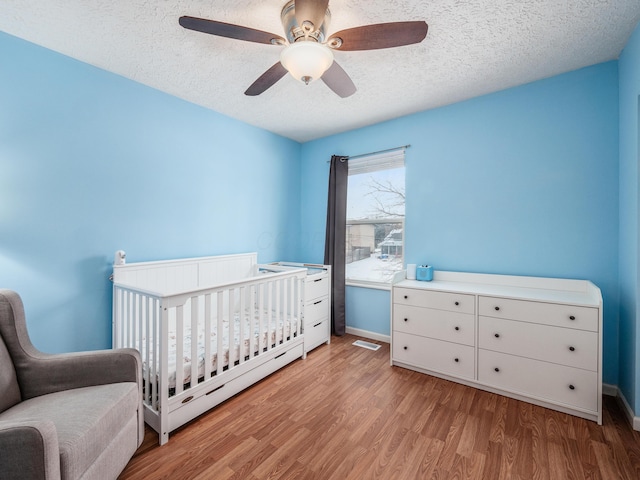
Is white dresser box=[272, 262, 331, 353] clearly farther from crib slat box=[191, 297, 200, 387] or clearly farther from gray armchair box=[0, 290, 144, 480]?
gray armchair box=[0, 290, 144, 480]

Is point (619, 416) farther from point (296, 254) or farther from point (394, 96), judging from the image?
point (296, 254)

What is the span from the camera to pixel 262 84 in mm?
1735

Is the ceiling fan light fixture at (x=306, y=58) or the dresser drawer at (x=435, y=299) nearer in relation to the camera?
the ceiling fan light fixture at (x=306, y=58)

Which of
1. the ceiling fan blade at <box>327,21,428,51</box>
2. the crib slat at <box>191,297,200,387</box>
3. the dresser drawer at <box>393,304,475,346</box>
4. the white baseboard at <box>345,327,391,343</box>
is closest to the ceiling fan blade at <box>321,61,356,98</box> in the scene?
the ceiling fan blade at <box>327,21,428,51</box>

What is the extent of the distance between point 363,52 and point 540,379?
2.52m

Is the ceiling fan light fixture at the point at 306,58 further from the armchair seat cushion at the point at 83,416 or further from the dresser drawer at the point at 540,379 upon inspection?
the dresser drawer at the point at 540,379

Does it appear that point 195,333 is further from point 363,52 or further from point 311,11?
point 363,52

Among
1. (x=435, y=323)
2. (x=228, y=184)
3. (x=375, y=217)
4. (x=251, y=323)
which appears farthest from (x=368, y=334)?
(x=228, y=184)

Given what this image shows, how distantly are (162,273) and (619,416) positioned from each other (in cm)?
337

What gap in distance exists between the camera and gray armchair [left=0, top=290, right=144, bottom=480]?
89cm

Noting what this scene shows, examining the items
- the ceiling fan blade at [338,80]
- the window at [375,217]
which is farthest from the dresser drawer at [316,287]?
the ceiling fan blade at [338,80]

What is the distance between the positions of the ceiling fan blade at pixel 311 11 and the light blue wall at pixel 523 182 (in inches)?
72.4

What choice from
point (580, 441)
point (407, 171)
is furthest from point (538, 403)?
point (407, 171)

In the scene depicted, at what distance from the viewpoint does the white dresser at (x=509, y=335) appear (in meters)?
1.75
